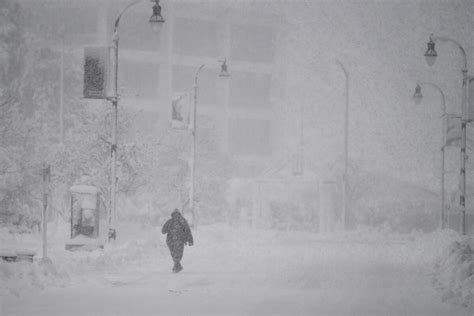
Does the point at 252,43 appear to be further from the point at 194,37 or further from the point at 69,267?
the point at 69,267

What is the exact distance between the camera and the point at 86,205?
72.6 feet

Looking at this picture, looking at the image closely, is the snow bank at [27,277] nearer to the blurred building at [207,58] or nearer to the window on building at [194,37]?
the blurred building at [207,58]

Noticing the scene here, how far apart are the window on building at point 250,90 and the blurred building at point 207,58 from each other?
10cm

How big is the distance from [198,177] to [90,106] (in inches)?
449

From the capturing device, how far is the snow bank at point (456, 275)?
1255 cm

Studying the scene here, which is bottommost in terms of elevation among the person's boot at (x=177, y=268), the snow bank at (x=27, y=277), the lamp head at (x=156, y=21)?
the person's boot at (x=177, y=268)

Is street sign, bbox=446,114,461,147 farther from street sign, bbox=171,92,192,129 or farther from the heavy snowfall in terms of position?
street sign, bbox=171,92,192,129

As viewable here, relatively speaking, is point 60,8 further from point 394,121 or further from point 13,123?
point 394,121

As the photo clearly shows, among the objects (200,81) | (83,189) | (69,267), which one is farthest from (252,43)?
(69,267)

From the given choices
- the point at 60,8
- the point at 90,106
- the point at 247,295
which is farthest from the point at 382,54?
the point at 247,295

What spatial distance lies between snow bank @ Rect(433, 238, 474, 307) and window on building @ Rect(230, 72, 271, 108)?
5569cm

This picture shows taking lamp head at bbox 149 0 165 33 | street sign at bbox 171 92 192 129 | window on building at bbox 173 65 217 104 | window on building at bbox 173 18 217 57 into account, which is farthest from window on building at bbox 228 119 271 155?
lamp head at bbox 149 0 165 33

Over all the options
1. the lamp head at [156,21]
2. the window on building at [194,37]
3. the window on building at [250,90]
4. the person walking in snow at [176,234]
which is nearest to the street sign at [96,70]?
the lamp head at [156,21]

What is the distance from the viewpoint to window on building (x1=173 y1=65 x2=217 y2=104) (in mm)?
70125
